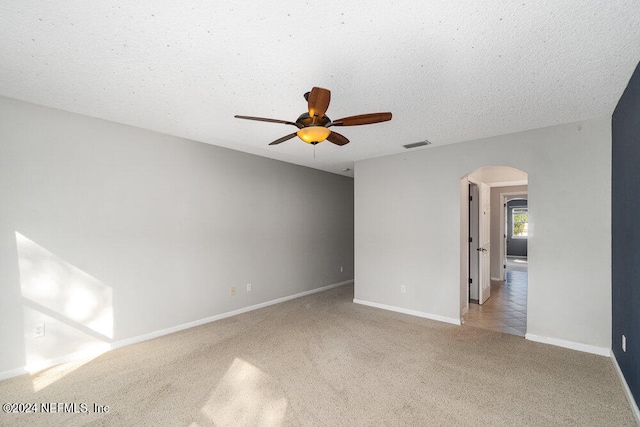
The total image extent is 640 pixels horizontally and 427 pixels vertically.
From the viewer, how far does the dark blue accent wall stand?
204cm

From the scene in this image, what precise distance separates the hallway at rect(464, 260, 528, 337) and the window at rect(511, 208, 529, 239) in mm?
5523

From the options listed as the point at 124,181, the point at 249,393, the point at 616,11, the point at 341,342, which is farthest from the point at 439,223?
the point at 124,181

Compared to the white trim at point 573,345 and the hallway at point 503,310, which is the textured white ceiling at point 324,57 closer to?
the white trim at point 573,345

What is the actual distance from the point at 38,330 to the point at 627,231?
528cm

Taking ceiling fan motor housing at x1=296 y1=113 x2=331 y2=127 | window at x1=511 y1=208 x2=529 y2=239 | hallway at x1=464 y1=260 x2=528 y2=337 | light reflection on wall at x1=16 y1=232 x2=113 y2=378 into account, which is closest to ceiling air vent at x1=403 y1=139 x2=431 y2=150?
ceiling fan motor housing at x1=296 y1=113 x2=331 y2=127

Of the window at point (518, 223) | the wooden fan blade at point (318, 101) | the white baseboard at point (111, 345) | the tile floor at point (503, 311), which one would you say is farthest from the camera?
the window at point (518, 223)

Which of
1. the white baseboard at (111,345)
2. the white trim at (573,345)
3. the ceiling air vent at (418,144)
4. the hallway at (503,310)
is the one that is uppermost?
the ceiling air vent at (418,144)

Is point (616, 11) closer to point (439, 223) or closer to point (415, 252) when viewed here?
point (439, 223)

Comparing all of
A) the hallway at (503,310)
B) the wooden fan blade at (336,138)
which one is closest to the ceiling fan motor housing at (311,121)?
the wooden fan blade at (336,138)

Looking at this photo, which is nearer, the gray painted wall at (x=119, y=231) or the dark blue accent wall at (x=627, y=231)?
the dark blue accent wall at (x=627, y=231)

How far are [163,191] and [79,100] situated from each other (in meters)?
1.26

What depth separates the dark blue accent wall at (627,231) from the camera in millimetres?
2037

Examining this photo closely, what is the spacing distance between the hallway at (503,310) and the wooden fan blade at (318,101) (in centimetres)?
363

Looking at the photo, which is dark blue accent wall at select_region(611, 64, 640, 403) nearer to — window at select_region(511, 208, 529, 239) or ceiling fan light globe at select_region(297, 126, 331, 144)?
ceiling fan light globe at select_region(297, 126, 331, 144)
